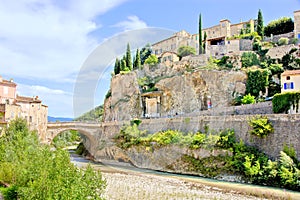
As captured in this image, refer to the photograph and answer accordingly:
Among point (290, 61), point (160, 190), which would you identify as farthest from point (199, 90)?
point (160, 190)

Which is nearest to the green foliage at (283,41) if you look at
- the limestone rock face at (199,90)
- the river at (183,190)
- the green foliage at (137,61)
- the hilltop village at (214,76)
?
the hilltop village at (214,76)

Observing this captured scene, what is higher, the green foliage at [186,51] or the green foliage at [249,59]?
the green foliage at [186,51]

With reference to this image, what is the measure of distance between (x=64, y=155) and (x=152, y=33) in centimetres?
1152

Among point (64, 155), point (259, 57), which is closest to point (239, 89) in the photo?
point (259, 57)

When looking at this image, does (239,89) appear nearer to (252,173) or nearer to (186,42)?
(252,173)

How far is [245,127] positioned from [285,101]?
376 centimetres

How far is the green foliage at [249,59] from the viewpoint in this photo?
3800 cm

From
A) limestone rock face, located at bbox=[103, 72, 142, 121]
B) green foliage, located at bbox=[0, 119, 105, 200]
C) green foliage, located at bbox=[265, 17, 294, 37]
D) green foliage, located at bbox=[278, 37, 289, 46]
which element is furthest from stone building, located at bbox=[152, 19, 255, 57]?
A: green foliage, located at bbox=[0, 119, 105, 200]

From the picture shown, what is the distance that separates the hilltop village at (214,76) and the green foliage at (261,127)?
4.36m

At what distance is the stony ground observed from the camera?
1552 centimetres

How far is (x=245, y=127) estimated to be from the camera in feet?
72.2

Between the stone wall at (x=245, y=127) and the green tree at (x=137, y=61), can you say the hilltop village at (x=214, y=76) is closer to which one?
the green tree at (x=137, y=61)

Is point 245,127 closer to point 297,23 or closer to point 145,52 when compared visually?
point 297,23

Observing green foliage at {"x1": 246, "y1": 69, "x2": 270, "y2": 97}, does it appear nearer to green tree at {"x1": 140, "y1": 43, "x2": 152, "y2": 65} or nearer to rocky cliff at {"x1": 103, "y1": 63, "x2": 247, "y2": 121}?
rocky cliff at {"x1": 103, "y1": 63, "x2": 247, "y2": 121}
